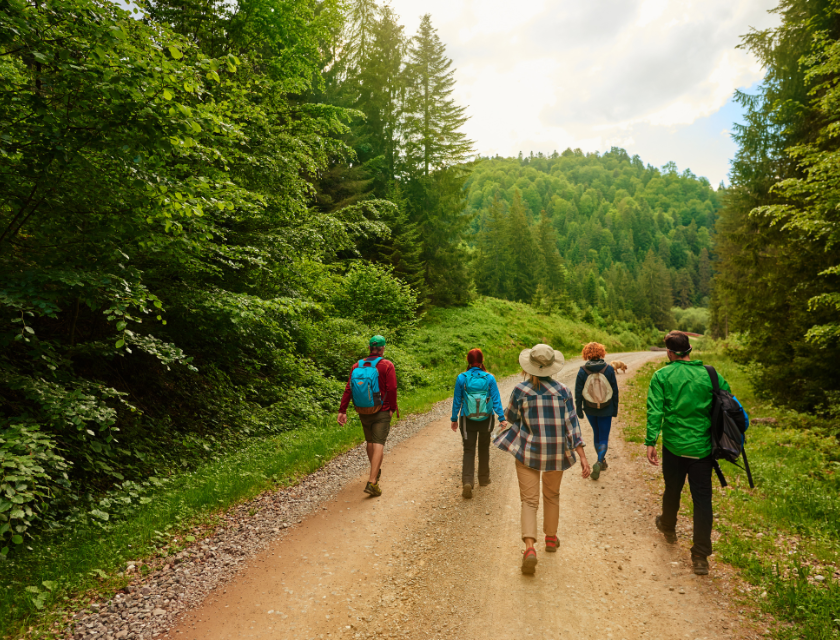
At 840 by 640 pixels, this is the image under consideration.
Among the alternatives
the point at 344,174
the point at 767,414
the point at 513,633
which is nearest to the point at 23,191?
the point at 513,633

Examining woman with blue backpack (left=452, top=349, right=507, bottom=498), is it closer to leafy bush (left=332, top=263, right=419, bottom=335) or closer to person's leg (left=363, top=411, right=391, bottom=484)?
person's leg (left=363, top=411, right=391, bottom=484)

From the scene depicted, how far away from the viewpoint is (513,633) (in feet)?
11.6

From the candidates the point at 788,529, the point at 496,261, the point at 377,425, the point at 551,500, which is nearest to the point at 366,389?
the point at 377,425

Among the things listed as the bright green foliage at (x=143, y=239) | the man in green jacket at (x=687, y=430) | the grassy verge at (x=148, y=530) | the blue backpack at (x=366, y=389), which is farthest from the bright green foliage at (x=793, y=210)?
the bright green foliage at (x=143, y=239)

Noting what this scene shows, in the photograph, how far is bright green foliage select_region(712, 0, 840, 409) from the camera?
28.5ft

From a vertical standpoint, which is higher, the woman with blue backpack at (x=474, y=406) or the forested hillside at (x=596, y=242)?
the forested hillside at (x=596, y=242)

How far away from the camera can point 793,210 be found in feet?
29.4

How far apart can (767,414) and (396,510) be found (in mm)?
11742

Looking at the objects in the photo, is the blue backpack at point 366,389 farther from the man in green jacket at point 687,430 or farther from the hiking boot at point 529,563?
the man in green jacket at point 687,430

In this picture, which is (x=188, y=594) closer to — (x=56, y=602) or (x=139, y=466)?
(x=56, y=602)

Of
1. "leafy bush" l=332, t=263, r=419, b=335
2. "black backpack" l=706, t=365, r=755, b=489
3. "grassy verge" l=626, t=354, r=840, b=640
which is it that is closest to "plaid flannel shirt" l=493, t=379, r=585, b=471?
"black backpack" l=706, t=365, r=755, b=489

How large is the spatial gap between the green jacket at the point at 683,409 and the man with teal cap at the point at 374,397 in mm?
3499

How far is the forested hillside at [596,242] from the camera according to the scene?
55.4 metres

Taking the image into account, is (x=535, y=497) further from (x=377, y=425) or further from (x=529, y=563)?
(x=377, y=425)
